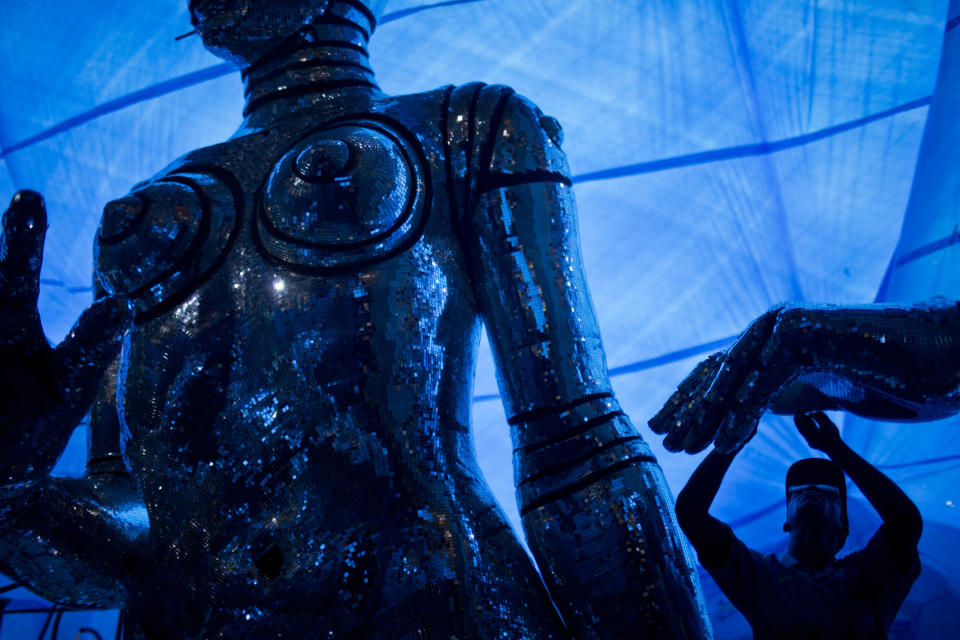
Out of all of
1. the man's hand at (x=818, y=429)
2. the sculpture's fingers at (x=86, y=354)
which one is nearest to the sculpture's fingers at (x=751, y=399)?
the man's hand at (x=818, y=429)

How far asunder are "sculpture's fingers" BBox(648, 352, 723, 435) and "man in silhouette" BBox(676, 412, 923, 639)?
0.40m

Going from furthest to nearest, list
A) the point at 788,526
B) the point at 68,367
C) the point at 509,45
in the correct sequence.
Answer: the point at 509,45 < the point at 788,526 < the point at 68,367

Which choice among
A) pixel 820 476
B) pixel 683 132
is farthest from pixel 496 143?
pixel 683 132

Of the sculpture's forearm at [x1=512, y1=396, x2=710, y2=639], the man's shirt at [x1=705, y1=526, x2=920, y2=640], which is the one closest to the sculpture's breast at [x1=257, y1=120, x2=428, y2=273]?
the sculpture's forearm at [x1=512, y1=396, x2=710, y2=639]

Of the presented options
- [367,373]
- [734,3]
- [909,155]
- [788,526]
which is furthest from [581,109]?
[367,373]

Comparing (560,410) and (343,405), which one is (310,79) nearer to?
(343,405)

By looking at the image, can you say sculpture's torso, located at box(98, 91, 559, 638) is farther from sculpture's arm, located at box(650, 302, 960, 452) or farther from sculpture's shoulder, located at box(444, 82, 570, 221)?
sculpture's arm, located at box(650, 302, 960, 452)

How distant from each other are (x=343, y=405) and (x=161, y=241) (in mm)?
366

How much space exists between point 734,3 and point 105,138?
3.71 metres

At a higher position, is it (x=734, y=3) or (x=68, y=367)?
(x=734, y=3)

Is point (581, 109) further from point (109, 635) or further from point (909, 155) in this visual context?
point (109, 635)

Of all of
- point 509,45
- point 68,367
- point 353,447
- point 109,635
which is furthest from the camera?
point 109,635

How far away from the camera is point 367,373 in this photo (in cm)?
114

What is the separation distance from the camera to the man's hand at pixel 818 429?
4.10 ft
